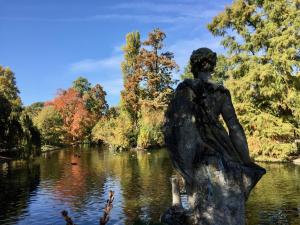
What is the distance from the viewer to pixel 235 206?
177 inches

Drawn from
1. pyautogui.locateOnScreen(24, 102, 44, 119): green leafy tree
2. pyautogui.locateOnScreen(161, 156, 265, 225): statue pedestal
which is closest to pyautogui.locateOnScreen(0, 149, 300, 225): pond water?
pyautogui.locateOnScreen(161, 156, 265, 225): statue pedestal

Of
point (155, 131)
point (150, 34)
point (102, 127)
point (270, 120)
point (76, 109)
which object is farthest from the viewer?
point (76, 109)

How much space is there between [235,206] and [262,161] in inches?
1319

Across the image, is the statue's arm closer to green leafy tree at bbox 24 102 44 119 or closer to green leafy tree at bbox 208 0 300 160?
green leafy tree at bbox 208 0 300 160

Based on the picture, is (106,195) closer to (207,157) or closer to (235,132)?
(235,132)

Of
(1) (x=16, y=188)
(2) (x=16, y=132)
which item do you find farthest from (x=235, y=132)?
(2) (x=16, y=132)

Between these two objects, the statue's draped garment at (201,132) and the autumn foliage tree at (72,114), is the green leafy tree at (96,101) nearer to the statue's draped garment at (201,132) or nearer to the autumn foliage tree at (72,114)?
the autumn foliage tree at (72,114)

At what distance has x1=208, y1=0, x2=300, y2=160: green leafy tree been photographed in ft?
115

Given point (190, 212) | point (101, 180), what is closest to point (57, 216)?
point (101, 180)

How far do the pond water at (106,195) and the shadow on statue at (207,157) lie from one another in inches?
435

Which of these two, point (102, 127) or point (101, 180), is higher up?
point (102, 127)

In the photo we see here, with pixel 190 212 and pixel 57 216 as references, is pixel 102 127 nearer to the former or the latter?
pixel 57 216

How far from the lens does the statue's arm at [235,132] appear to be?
15.6 feet

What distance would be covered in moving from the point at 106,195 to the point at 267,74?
19.2 metres
